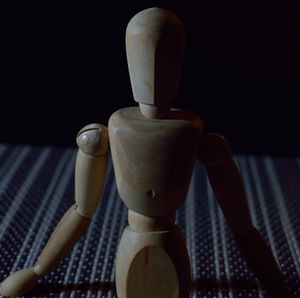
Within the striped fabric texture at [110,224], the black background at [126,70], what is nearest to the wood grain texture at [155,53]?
the striped fabric texture at [110,224]

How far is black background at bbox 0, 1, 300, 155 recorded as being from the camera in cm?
91

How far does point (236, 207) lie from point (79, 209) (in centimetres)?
18

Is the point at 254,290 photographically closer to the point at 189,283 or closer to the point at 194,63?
the point at 189,283

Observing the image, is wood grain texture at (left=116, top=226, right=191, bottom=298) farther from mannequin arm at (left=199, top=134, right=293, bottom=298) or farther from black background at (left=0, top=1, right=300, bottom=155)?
black background at (left=0, top=1, right=300, bottom=155)

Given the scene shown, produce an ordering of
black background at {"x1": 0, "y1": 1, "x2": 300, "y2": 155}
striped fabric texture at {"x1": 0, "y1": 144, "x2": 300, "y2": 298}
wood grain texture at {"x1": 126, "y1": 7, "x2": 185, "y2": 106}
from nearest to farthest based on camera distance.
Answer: wood grain texture at {"x1": 126, "y1": 7, "x2": 185, "y2": 106} < striped fabric texture at {"x1": 0, "y1": 144, "x2": 300, "y2": 298} < black background at {"x1": 0, "y1": 1, "x2": 300, "y2": 155}

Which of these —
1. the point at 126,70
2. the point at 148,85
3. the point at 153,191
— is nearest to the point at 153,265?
the point at 153,191

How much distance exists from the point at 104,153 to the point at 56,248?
140mm

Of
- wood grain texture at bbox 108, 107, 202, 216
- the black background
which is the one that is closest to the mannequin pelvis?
wood grain texture at bbox 108, 107, 202, 216

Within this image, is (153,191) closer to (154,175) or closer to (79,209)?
(154,175)

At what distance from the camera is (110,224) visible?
742mm

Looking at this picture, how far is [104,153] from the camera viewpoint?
510 millimetres

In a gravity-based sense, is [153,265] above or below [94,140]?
below

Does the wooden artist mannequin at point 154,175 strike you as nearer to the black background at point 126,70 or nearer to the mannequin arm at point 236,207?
the mannequin arm at point 236,207

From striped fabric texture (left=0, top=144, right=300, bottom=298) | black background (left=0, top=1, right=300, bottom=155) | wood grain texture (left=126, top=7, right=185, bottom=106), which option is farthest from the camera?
black background (left=0, top=1, right=300, bottom=155)
